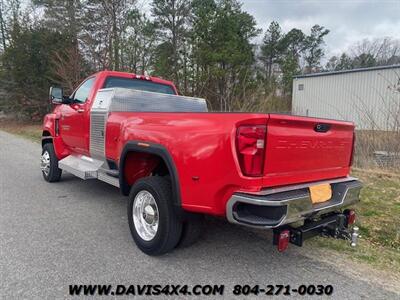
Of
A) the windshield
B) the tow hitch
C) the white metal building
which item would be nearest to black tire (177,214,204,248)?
the tow hitch

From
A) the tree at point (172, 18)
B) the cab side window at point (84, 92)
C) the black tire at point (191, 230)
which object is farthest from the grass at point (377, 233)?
the tree at point (172, 18)

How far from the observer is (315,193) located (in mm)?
2814

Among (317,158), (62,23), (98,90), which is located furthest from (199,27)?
(317,158)

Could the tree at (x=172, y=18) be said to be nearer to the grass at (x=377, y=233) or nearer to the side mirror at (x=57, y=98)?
the side mirror at (x=57, y=98)

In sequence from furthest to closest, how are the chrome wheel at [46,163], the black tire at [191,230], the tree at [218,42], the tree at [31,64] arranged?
1. the tree at [31,64]
2. the tree at [218,42]
3. the chrome wheel at [46,163]
4. the black tire at [191,230]

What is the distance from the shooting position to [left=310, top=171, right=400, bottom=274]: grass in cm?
330

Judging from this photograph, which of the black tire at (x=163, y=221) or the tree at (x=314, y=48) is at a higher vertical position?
the tree at (x=314, y=48)

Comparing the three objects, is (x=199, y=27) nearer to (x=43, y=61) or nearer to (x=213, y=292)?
(x=43, y=61)

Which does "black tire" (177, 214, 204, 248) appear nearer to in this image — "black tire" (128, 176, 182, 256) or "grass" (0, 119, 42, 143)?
"black tire" (128, 176, 182, 256)

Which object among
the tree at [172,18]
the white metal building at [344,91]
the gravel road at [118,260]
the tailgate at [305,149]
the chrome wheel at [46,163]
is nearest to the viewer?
the tailgate at [305,149]

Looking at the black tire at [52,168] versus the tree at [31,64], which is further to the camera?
the tree at [31,64]

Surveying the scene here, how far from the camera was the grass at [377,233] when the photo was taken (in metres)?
3.31

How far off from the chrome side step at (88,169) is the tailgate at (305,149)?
7.91 ft

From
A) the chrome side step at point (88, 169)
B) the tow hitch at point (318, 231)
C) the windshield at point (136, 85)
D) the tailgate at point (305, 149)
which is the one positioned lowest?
the tow hitch at point (318, 231)
